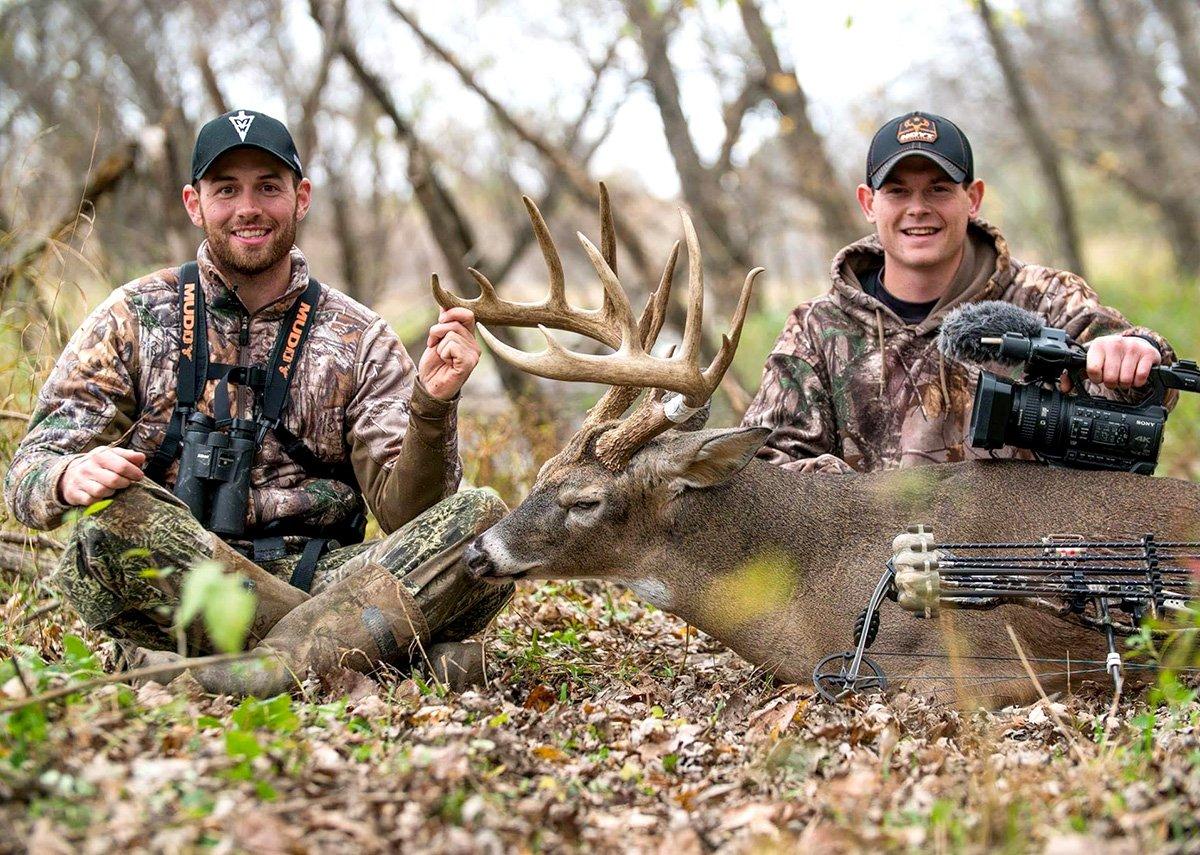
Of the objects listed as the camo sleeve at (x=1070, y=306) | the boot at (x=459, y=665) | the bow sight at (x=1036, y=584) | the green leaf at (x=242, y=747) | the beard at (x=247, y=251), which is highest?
the beard at (x=247, y=251)

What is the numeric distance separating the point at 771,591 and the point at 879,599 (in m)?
0.85

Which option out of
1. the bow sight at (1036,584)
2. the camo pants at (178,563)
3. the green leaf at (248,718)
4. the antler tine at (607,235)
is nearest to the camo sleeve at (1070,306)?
the bow sight at (1036,584)

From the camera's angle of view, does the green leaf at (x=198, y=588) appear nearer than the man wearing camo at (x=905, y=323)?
Yes

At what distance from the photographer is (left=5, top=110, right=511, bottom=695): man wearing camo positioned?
479cm

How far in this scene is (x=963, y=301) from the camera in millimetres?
6004

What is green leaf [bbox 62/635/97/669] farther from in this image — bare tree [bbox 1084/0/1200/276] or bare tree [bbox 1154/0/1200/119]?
bare tree [bbox 1084/0/1200/276]

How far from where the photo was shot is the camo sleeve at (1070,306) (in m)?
5.76

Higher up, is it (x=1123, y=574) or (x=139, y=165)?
(x=139, y=165)

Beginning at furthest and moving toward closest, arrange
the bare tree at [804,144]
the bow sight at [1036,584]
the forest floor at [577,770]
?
the bare tree at [804,144], the bow sight at [1036,584], the forest floor at [577,770]

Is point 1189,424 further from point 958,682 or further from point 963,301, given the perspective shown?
point 958,682

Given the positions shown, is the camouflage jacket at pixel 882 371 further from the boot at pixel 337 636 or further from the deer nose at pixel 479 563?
the boot at pixel 337 636

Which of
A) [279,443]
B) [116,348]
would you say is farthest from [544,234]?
[116,348]

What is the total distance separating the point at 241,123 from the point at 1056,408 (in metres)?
3.52

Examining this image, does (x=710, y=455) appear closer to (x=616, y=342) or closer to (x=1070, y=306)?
(x=616, y=342)
